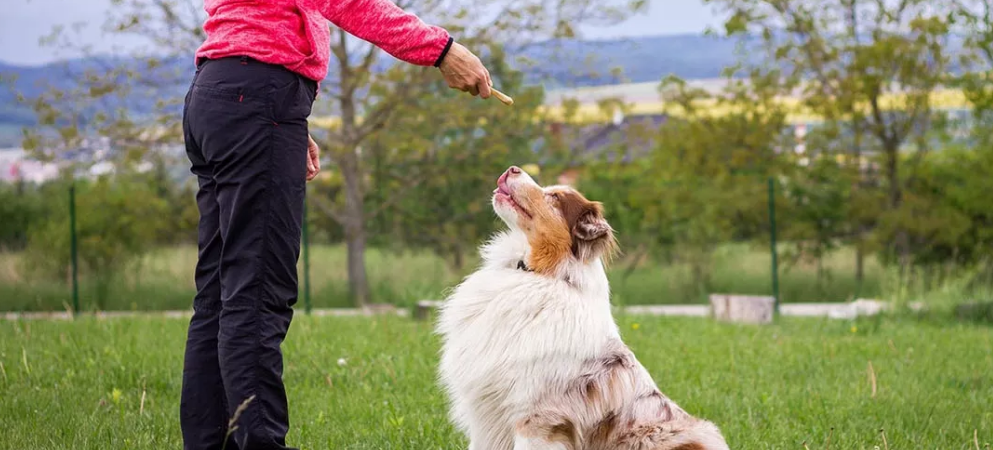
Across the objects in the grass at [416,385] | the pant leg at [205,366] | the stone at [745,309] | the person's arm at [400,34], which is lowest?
the stone at [745,309]

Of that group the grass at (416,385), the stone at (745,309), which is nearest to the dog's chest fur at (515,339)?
the grass at (416,385)

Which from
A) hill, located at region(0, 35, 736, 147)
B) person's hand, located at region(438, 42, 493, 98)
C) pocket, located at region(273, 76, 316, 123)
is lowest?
pocket, located at region(273, 76, 316, 123)

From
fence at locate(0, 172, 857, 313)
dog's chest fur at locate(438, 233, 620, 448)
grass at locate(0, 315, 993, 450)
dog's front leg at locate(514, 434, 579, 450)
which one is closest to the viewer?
dog's front leg at locate(514, 434, 579, 450)

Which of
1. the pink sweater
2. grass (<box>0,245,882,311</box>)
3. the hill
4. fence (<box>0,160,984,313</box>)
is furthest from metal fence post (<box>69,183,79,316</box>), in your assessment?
the pink sweater

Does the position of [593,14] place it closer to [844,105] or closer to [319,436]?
[844,105]

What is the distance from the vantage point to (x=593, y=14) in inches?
486

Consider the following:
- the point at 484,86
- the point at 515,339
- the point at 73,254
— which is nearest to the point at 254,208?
the point at 484,86

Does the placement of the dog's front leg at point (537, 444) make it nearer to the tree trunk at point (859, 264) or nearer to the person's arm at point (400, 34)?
the person's arm at point (400, 34)

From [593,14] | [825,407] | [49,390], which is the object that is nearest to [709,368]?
[825,407]

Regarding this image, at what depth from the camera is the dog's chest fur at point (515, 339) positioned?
342 centimetres

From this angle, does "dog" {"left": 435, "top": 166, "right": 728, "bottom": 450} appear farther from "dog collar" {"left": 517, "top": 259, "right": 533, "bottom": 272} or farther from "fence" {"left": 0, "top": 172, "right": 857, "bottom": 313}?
"fence" {"left": 0, "top": 172, "right": 857, "bottom": 313}

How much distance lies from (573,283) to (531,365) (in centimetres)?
36

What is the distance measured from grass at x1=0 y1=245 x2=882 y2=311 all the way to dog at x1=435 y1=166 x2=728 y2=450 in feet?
25.6

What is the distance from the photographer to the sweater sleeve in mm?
3062
